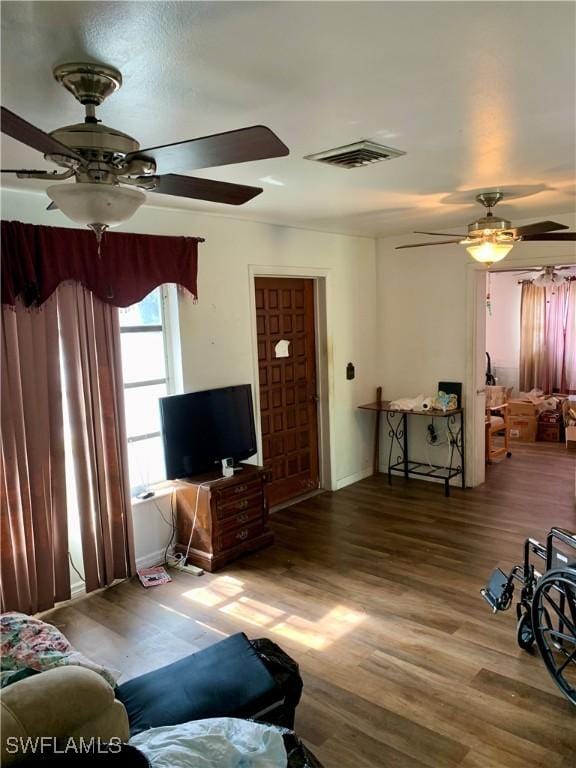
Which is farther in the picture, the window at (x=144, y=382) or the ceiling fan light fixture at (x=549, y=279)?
the ceiling fan light fixture at (x=549, y=279)

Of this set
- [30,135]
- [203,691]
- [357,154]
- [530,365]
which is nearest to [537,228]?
[357,154]

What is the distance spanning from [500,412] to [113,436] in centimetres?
512

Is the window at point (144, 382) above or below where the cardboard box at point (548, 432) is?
above

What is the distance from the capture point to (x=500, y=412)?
7027 millimetres

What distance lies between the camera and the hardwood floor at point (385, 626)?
2.31 meters

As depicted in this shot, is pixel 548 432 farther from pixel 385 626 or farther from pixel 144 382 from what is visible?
pixel 144 382

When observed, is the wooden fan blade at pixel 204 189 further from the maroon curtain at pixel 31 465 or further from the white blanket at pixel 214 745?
the white blanket at pixel 214 745

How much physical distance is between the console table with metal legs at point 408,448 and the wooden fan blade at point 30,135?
14.2ft

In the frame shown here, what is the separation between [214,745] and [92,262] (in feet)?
8.93

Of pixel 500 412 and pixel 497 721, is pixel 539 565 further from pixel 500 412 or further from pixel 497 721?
pixel 500 412

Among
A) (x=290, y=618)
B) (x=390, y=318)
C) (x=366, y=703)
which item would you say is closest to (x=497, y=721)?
(x=366, y=703)

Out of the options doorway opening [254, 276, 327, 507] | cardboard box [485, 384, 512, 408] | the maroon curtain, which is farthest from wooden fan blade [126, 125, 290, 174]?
cardboard box [485, 384, 512, 408]

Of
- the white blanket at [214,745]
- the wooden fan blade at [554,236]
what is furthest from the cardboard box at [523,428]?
the white blanket at [214,745]

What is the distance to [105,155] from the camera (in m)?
1.65
